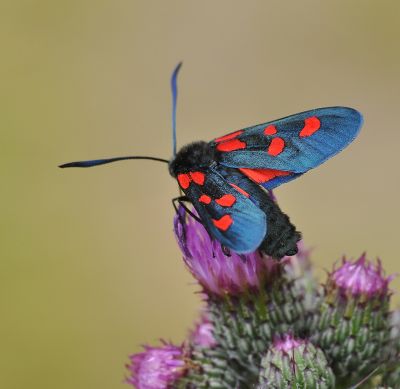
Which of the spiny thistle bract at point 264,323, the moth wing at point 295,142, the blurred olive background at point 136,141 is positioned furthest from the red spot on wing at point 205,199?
the blurred olive background at point 136,141

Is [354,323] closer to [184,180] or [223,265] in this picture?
[223,265]

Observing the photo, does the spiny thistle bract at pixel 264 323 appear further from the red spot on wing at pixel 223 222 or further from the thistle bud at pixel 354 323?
the red spot on wing at pixel 223 222

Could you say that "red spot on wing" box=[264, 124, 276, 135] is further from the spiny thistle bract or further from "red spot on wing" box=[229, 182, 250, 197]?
the spiny thistle bract

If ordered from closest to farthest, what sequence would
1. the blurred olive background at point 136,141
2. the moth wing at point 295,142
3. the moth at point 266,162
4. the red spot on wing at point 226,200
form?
1. the red spot on wing at point 226,200
2. the moth at point 266,162
3. the moth wing at point 295,142
4. the blurred olive background at point 136,141

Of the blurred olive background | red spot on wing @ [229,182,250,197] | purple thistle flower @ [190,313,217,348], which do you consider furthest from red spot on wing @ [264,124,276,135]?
the blurred olive background

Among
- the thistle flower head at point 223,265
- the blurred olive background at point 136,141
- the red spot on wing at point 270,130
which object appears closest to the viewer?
the red spot on wing at point 270,130

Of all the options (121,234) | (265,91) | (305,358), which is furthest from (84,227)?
(305,358)
